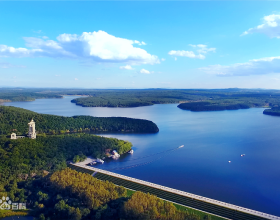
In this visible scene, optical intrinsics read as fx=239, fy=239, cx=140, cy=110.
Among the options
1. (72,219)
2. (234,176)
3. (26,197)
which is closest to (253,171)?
(234,176)

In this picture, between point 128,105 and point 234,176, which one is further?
point 128,105

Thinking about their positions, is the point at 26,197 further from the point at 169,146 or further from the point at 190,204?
the point at 169,146

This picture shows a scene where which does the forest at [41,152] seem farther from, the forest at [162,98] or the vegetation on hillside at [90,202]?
the forest at [162,98]

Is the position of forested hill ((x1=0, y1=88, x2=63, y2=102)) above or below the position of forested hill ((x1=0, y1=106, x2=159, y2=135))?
above
